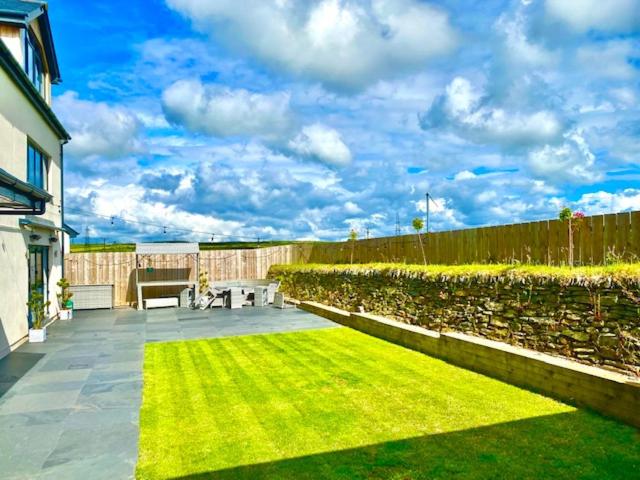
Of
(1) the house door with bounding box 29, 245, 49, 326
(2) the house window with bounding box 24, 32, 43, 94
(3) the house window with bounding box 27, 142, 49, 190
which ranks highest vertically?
(2) the house window with bounding box 24, 32, 43, 94

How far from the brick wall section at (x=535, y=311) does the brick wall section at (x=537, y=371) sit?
0.29 metres

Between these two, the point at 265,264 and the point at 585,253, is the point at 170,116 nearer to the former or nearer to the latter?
the point at 265,264

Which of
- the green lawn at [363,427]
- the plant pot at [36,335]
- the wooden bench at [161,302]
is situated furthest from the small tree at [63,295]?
the green lawn at [363,427]

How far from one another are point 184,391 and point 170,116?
13278mm

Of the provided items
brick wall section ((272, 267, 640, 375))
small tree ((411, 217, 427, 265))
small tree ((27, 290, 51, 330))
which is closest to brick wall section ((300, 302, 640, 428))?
brick wall section ((272, 267, 640, 375))

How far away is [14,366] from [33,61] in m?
8.84

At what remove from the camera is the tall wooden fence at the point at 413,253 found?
679 cm

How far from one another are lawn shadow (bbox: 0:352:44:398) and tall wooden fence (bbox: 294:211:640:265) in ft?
27.5

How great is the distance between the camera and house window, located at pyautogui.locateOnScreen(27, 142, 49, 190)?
11.5m

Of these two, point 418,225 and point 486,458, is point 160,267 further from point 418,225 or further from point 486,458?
point 486,458

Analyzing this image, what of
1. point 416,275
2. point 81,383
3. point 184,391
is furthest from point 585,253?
point 81,383

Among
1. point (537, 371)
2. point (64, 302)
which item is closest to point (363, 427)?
point (537, 371)

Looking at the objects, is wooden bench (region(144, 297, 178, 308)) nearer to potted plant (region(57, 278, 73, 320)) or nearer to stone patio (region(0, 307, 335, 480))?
potted plant (region(57, 278, 73, 320))

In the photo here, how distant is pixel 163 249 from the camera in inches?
682
